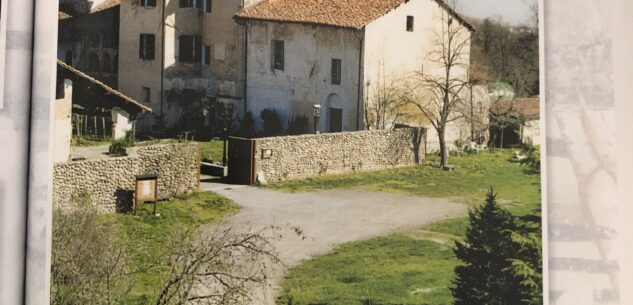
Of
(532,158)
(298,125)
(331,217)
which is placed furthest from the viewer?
(298,125)

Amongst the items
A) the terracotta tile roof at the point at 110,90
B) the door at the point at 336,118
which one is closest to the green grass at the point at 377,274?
the door at the point at 336,118

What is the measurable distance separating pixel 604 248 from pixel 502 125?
468 millimetres

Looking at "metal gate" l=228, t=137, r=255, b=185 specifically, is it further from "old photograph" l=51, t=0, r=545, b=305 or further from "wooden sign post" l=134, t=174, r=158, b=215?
"wooden sign post" l=134, t=174, r=158, b=215

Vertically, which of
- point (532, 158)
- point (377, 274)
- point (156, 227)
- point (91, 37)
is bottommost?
point (377, 274)

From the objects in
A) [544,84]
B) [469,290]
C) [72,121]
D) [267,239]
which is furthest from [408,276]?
[72,121]

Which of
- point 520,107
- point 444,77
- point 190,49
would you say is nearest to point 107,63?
point 190,49

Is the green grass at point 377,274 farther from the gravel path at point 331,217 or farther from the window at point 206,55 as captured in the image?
the window at point 206,55

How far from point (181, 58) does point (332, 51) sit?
474 millimetres

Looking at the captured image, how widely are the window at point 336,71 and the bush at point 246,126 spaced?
0.28 metres

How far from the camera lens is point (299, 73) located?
3.01 metres

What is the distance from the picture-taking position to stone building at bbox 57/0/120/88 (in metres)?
2.94

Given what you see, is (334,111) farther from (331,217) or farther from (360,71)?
(331,217)

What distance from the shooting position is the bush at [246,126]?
119 inches

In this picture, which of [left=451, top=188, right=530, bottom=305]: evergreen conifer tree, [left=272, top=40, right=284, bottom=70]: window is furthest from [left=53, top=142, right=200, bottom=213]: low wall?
[left=451, top=188, right=530, bottom=305]: evergreen conifer tree
